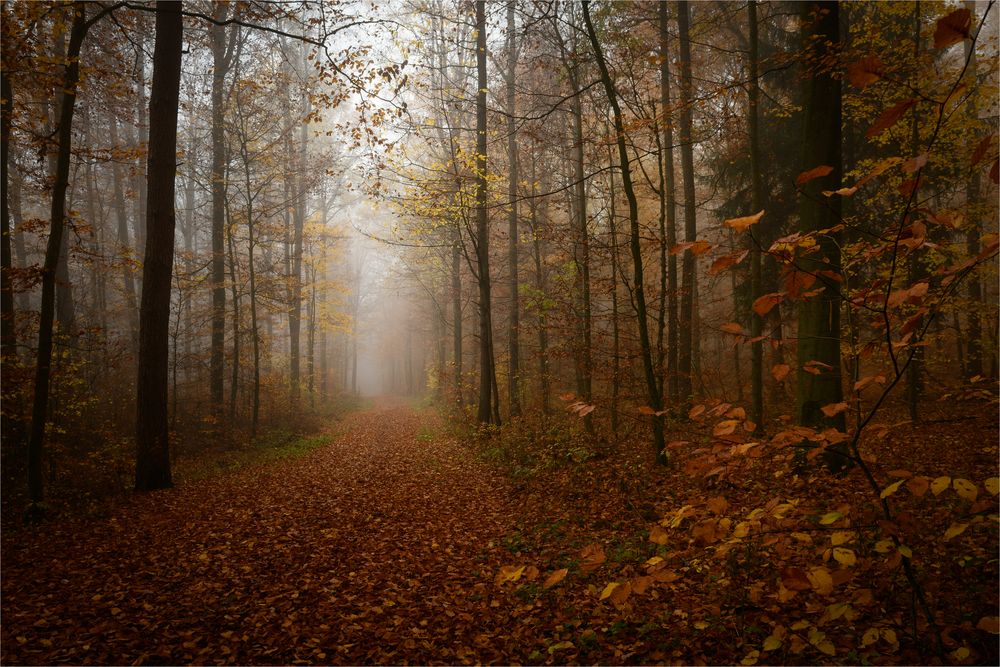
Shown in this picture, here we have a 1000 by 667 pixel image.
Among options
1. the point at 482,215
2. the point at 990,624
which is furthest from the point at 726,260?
the point at 482,215

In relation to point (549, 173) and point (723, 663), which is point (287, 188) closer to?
point (549, 173)

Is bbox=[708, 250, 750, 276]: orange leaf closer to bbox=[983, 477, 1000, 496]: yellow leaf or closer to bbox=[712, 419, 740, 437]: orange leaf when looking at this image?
bbox=[712, 419, 740, 437]: orange leaf

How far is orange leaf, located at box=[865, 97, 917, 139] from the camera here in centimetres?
179

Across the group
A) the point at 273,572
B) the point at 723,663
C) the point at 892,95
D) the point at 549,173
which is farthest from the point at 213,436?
the point at 892,95

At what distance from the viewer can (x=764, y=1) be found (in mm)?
9844

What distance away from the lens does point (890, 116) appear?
186 cm


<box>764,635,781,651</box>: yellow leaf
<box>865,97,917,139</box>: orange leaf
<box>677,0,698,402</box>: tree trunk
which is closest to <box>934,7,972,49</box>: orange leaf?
<box>865,97,917,139</box>: orange leaf

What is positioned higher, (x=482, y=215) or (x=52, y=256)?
(x=482, y=215)

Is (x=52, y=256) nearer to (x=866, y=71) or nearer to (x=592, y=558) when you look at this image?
(x=592, y=558)

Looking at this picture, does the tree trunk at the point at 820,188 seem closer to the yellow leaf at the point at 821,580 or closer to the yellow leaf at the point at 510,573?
the yellow leaf at the point at 821,580

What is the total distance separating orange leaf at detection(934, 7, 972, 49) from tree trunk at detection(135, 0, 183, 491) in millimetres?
9497

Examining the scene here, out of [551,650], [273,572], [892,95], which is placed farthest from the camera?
[892,95]

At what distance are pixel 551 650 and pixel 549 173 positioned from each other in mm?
13225

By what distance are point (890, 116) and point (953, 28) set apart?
11.7 inches
